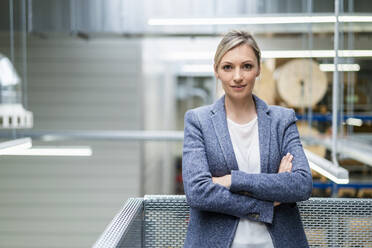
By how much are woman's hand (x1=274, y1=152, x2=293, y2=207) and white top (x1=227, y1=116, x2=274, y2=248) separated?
0.27 ft

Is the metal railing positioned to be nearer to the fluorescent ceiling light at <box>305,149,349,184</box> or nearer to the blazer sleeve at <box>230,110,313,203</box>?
the fluorescent ceiling light at <box>305,149,349,184</box>

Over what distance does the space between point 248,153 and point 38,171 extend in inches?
239

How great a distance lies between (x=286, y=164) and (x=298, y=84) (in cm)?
413

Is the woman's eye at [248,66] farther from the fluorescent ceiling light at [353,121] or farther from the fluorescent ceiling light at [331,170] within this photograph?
the fluorescent ceiling light at [353,121]

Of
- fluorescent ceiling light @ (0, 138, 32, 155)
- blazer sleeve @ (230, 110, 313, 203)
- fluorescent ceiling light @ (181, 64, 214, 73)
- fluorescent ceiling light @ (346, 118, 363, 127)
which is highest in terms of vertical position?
fluorescent ceiling light @ (181, 64, 214, 73)

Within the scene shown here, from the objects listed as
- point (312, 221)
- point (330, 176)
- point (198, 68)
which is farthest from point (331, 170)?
point (198, 68)

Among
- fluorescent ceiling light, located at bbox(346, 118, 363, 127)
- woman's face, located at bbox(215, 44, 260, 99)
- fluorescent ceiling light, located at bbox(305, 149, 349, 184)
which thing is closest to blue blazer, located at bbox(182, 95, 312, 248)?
woman's face, located at bbox(215, 44, 260, 99)

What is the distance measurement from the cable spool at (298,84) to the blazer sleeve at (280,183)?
3.98 metres

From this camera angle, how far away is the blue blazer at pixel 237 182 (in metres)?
1.47

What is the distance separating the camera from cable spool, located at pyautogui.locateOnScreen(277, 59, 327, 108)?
5.40 metres

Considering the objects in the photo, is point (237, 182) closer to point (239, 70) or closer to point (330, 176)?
point (239, 70)

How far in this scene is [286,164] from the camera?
5.00ft

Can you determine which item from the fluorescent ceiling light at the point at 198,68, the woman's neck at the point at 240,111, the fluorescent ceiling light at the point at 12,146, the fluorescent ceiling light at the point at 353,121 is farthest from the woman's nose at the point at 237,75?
the fluorescent ceiling light at the point at 198,68

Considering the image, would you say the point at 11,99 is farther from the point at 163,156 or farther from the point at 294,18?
the point at 294,18
